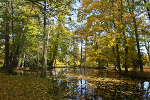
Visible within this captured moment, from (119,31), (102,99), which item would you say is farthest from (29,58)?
(119,31)

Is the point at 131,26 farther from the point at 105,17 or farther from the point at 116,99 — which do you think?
the point at 116,99

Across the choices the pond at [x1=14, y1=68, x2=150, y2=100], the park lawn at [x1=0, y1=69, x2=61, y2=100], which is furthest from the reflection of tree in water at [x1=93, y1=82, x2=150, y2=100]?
the park lawn at [x1=0, y1=69, x2=61, y2=100]

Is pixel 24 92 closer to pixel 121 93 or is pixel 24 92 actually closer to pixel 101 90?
pixel 101 90

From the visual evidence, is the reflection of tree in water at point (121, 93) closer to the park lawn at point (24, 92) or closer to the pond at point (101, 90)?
the pond at point (101, 90)

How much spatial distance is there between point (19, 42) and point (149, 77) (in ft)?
47.0

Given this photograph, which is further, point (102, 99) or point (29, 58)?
point (29, 58)

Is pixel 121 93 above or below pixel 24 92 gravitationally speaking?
below

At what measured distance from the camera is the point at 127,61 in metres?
13.7

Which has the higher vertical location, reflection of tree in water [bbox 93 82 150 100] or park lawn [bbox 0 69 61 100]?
park lawn [bbox 0 69 61 100]

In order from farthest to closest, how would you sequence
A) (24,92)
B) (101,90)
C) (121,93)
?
(101,90) < (121,93) < (24,92)

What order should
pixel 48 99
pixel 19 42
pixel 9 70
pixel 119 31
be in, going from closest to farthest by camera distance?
1. pixel 48 99
2. pixel 19 42
3. pixel 9 70
4. pixel 119 31

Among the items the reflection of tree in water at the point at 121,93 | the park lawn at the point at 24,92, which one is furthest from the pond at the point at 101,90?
the park lawn at the point at 24,92

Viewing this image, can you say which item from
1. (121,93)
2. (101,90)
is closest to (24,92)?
(101,90)

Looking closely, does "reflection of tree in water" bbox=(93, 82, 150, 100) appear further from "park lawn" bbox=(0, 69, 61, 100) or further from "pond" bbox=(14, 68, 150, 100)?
"park lawn" bbox=(0, 69, 61, 100)
